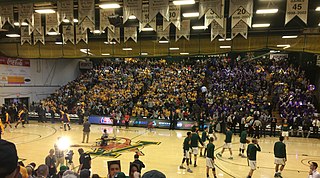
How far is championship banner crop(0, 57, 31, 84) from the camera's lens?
24.3 metres

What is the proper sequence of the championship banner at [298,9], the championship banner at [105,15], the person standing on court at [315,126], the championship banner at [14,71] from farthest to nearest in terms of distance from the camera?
the championship banner at [14,71]
the person standing on court at [315,126]
the championship banner at [105,15]
the championship banner at [298,9]

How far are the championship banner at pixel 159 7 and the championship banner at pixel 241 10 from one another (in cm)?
240

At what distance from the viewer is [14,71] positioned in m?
25.5

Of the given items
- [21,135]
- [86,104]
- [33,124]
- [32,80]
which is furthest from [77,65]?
[21,135]

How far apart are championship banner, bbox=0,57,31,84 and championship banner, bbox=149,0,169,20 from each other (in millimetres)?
19450

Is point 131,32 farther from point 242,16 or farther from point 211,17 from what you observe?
point 242,16

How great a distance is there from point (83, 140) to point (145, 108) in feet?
27.2

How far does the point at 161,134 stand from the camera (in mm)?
18844

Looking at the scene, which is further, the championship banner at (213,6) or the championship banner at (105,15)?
the championship banner at (105,15)

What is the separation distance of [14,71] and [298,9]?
2468cm

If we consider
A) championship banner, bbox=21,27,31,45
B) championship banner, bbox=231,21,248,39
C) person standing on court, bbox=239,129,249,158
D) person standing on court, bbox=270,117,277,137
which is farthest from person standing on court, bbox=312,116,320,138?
championship banner, bbox=21,27,31,45

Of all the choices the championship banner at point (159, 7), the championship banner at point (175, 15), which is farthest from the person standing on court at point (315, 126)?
the championship banner at point (159, 7)

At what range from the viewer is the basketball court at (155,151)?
427 inches

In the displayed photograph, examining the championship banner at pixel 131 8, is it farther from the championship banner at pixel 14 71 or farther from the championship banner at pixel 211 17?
the championship banner at pixel 14 71
